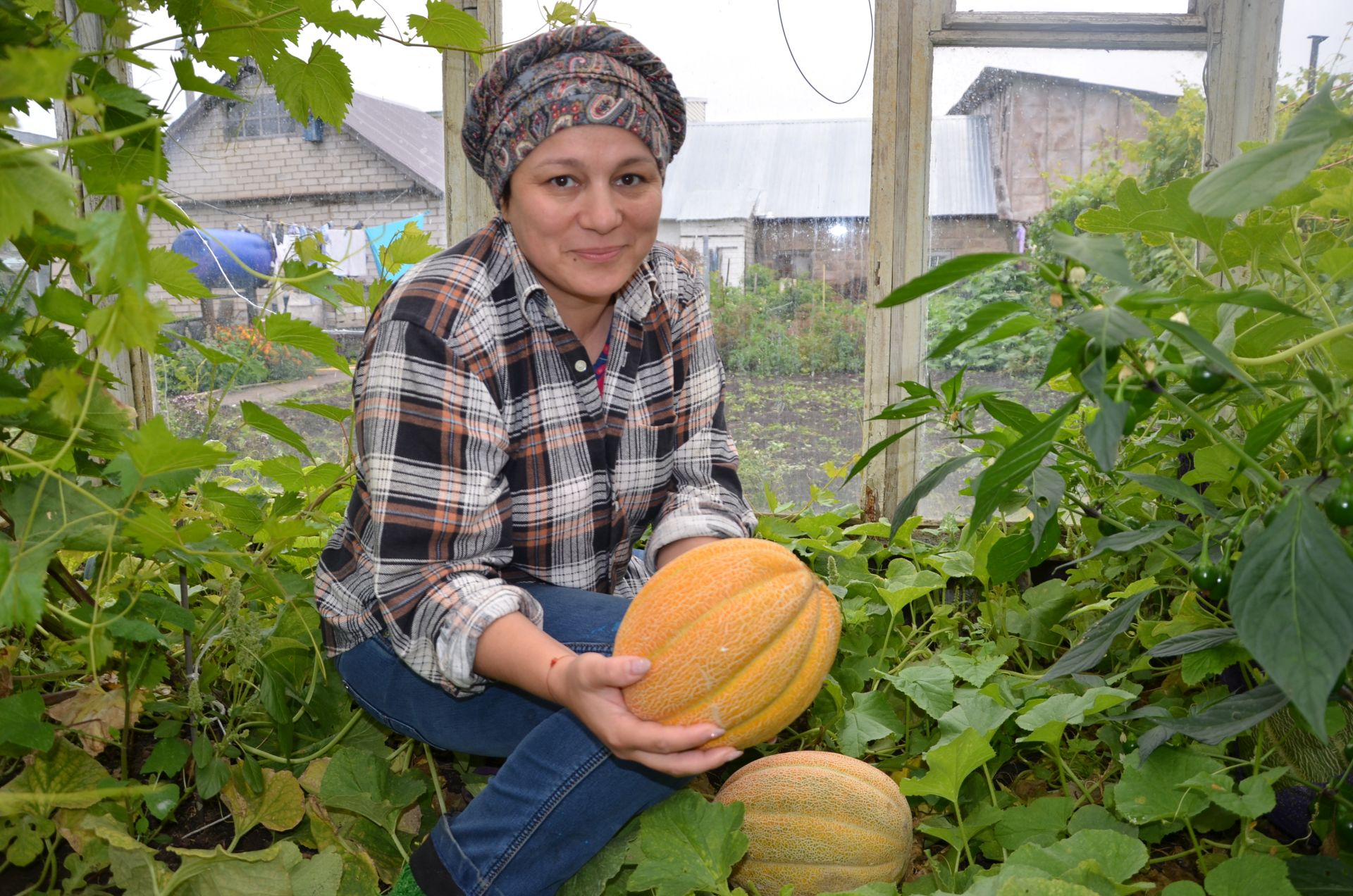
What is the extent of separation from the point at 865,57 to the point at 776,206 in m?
0.42

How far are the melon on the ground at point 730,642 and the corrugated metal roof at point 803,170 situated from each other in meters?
1.57

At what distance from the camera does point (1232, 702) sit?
1.00 metres

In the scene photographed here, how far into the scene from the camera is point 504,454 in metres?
1.43

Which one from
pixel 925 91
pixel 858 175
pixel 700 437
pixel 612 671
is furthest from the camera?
pixel 858 175

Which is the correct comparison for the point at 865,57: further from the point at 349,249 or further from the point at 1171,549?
the point at 1171,549

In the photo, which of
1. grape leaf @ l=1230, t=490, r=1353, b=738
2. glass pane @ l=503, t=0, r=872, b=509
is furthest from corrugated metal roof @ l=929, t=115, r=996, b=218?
grape leaf @ l=1230, t=490, r=1353, b=738

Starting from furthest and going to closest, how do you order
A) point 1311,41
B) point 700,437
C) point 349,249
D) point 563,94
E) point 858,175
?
point 349,249 < point 858,175 < point 1311,41 < point 700,437 < point 563,94

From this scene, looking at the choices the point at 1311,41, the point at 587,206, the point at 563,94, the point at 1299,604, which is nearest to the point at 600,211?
the point at 587,206

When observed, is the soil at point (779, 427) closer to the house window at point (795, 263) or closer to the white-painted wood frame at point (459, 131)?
the house window at point (795, 263)

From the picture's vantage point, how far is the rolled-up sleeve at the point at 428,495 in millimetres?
1305

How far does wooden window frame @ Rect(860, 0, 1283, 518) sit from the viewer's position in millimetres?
2332

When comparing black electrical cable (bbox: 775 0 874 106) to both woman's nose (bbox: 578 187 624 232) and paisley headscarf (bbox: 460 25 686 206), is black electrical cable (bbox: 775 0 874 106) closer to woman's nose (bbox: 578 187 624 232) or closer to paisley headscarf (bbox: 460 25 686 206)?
paisley headscarf (bbox: 460 25 686 206)

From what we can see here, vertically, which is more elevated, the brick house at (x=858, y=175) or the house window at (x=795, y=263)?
the brick house at (x=858, y=175)

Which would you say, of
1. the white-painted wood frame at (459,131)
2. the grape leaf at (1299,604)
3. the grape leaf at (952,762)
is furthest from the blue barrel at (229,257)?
the grape leaf at (1299,604)
